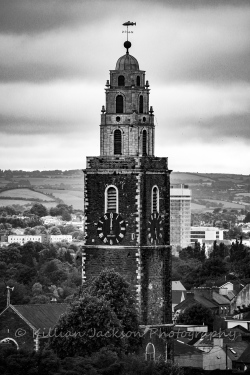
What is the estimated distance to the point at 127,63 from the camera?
77250mm

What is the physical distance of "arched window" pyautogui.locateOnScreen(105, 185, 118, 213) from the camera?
7562cm

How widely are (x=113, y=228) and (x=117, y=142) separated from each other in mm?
3944

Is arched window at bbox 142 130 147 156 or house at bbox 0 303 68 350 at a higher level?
arched window at bbox 142 130 147 156

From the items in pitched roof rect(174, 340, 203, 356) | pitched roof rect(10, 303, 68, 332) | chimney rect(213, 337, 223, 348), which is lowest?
pitched roof rect(174, 340, 203, 356)

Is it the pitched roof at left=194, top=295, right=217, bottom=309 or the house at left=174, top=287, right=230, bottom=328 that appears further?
the pitched roof at left=194, top=295, right=217, bottom=309

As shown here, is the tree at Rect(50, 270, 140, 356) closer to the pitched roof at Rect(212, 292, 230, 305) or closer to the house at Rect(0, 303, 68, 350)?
the house at Rect(0, 303, 68, 350)

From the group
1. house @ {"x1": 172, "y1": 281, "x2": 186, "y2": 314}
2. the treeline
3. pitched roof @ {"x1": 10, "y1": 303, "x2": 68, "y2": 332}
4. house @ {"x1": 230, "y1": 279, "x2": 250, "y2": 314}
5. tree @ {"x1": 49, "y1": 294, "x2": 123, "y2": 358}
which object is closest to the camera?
tree @ {"x1": 49, "y1": 294, "x2": 123, "y2": 358}

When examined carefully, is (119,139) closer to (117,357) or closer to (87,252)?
(87,252)

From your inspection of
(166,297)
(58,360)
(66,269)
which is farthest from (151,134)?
(66,269)

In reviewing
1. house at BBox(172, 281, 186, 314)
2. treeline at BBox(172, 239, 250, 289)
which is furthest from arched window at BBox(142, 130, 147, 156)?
treeline at BBox(172, 239, 250, 289)

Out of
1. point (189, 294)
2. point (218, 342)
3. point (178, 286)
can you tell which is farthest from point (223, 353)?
point (178, 286)

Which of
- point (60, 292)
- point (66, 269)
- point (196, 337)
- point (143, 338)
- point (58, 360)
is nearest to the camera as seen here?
point (58, 360)

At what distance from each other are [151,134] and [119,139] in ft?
5.03

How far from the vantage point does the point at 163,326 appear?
76000 mm
